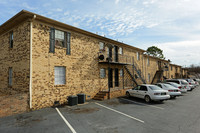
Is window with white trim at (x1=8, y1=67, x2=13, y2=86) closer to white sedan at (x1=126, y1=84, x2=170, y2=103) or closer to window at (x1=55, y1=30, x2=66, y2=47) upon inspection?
window at (x1=55, y1=30, x2=66, y2=47)

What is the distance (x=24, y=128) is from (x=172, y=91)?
13059 millimetres

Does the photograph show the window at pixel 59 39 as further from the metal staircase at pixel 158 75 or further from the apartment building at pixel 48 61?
the metal staircase at pixel 158 75

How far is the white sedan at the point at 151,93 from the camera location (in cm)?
1027

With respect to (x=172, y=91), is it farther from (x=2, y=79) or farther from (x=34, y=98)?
(x=2, y=79)

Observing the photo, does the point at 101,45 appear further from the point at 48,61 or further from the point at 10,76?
the point at 10,76

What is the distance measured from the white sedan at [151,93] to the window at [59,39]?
7762mm

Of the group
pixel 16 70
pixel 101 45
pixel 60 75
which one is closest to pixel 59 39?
pixel 60 75

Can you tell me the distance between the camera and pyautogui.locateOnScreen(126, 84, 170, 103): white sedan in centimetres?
1027

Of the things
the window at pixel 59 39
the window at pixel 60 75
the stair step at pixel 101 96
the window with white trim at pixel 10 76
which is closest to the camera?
the window at pixel 59 39

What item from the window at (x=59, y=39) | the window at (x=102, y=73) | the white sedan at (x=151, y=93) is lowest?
the white sedan at (x=151, y=93)

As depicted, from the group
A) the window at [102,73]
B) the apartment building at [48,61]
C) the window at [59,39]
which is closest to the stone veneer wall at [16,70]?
the apartment building at [48,61]

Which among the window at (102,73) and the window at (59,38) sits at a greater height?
the window at (59,38)

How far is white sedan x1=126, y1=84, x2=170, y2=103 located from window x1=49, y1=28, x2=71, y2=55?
776 cm

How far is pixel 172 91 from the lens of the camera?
40.8ft
